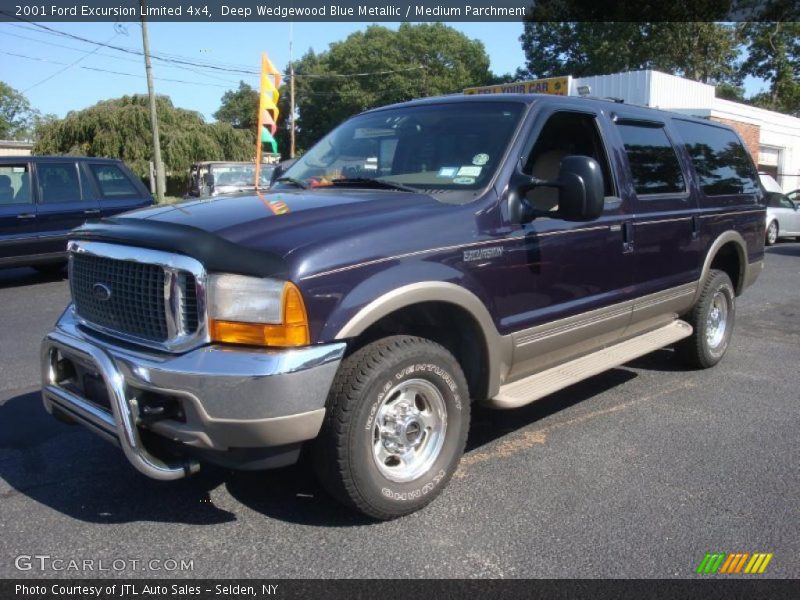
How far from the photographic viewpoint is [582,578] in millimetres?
2762

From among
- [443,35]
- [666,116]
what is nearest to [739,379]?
[666,116]

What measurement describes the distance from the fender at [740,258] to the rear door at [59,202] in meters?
8.31

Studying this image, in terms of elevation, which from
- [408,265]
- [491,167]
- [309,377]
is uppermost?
[491,167]

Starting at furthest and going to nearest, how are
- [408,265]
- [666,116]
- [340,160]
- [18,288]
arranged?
[18,288]
[666,116]
[340,160]
[408,265]

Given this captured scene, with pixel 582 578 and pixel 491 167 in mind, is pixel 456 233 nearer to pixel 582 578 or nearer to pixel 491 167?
pixel 491 167

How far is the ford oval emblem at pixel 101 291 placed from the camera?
314 cm

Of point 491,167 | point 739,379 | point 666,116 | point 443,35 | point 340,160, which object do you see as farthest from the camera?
point 443,35

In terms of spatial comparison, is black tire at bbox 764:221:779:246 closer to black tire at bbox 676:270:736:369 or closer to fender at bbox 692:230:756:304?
fender at bbox 692:230:756:304

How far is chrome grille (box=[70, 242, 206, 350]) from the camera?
9.16 ft

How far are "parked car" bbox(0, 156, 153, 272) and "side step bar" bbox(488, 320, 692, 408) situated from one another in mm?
8186

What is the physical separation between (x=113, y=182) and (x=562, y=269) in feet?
28.5

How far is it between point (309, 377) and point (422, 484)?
89 centimetres

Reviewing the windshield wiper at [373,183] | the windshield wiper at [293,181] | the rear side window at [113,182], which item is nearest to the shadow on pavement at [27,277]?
the rear side window at [113,182]

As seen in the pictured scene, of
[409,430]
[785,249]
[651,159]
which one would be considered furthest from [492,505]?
[785,249]
